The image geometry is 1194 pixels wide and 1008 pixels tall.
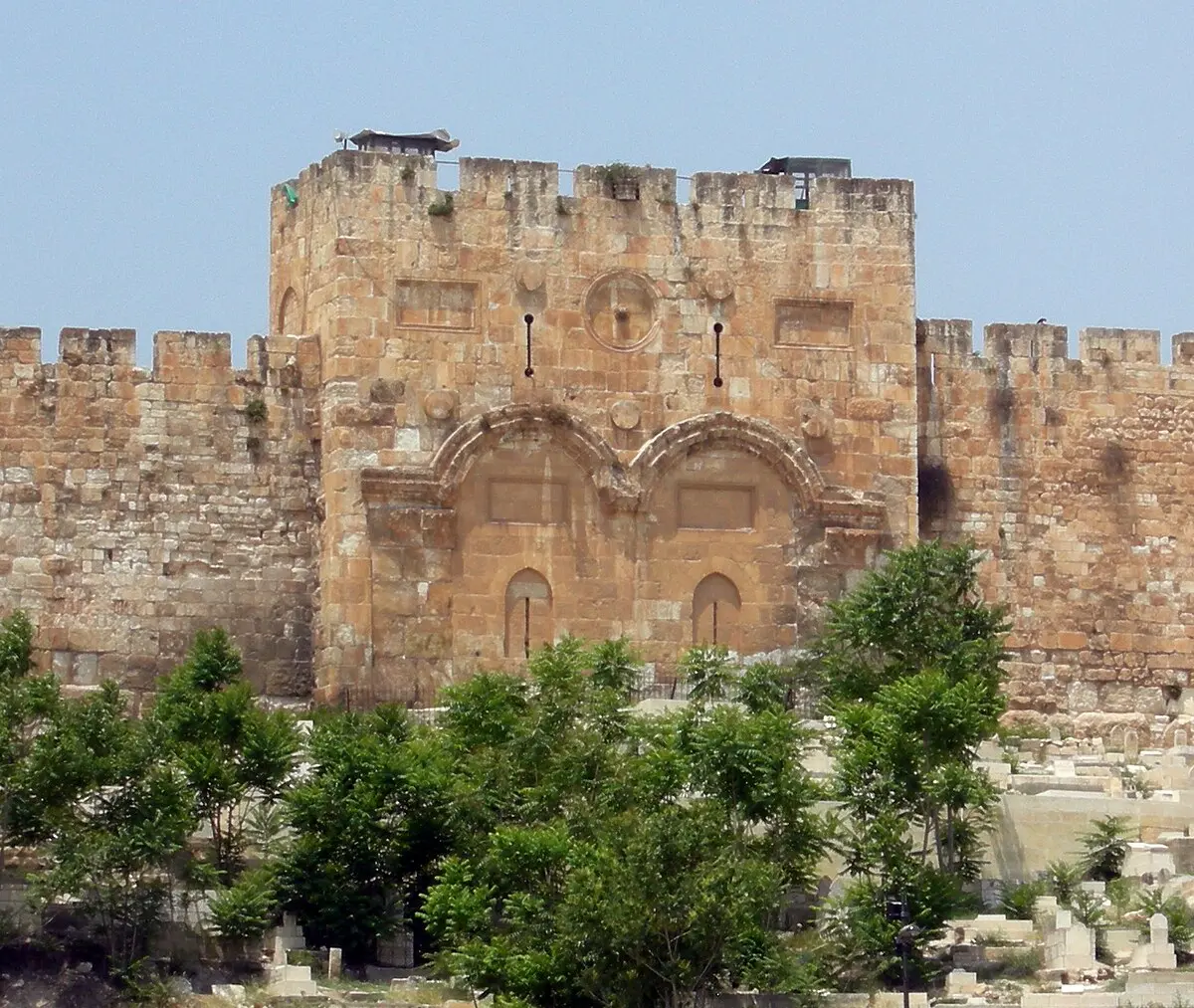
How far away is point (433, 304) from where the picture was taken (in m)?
53.2

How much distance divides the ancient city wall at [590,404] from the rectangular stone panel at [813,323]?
26 millimetres

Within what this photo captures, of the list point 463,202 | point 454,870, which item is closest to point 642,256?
point 463,202

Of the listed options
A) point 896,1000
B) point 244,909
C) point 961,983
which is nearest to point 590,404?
point 244,909

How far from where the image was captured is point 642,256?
53875mm

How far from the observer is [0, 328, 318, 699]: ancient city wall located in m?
52.8

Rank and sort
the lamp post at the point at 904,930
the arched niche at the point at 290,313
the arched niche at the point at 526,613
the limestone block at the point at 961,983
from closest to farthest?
the lamp post at the point at 904,930, the limestone block at the point at 961,983, the arched niche at the point at 526,613, the arched niche at the point at 290,313

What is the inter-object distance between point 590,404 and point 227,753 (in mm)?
7590

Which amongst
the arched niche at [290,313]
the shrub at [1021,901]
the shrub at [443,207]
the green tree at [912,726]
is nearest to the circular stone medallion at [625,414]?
the shrub at [443,207]

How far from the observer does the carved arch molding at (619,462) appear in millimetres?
52875

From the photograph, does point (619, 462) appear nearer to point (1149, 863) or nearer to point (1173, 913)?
point (1149, 863)

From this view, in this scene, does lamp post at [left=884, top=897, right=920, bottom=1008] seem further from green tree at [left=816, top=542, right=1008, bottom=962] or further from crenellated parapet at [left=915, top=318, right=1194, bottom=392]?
crenellated parapet at [left=915, top=318, right=1194, bottom=392]

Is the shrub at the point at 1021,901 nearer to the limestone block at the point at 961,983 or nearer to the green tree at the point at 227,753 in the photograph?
the limestone block at the point at 961,983

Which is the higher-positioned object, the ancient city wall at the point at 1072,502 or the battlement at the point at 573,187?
the battlement at the point at 573,187

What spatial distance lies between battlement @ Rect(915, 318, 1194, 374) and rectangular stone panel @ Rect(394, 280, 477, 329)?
5670 mm
